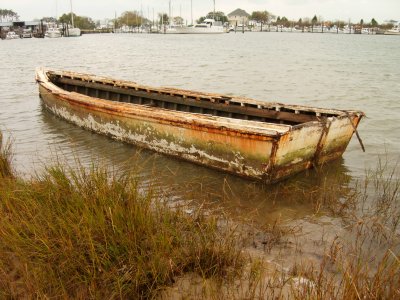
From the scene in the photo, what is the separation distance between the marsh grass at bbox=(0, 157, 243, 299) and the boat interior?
363 cm

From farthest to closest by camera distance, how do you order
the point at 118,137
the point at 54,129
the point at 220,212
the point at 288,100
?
the point at 288,100 → the point at 54,129 → the point at 118,137 → the point at 220,212

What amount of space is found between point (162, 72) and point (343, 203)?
60.8 feet

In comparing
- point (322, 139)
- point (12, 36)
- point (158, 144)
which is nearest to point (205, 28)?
point (12, 36)

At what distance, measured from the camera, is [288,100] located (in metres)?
13.3

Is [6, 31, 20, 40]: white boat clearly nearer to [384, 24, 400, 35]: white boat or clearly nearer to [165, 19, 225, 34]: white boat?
[165, 19, 225, 34]: white boat

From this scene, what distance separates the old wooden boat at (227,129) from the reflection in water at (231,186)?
0.16 metres

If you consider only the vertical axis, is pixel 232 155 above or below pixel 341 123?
below

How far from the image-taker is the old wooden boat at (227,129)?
518 cm

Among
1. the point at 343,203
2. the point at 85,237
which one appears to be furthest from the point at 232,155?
the point at 85,237

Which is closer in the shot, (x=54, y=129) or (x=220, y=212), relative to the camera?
(x=220, y=212)

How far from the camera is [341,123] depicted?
579 cm

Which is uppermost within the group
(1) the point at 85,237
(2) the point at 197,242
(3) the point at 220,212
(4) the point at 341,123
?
(4) the point at 341,123

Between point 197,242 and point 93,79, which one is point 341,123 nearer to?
point 197,242

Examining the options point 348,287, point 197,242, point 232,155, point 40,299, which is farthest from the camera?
point 232,155
